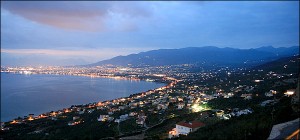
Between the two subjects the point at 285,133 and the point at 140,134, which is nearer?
the point at 285,133

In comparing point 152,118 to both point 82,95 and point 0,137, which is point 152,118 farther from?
point 82,95

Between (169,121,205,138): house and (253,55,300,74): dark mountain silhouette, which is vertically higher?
(253,55,300,74): dark mountain silhouette

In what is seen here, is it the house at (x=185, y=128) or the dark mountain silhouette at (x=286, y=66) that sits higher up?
the dark mountain silhouette at (x=286, y=66)

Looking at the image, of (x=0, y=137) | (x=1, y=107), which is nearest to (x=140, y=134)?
(x=0, y=137)

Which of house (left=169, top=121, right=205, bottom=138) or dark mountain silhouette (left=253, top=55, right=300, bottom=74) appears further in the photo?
dark mountain silhouette (left=253, top=55, right=300, bottom=74)

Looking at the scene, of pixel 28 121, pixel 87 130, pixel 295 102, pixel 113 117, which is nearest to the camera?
pixel 295 102

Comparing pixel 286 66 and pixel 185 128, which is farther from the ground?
pixel 286 66

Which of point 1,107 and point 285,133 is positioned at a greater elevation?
point 285,133

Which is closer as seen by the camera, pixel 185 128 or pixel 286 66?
pixel 185 128

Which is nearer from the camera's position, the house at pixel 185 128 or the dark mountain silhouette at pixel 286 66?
the house at pixel 185 128

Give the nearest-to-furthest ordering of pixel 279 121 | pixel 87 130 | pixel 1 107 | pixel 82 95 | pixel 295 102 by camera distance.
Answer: pixel 279 121 → pixel 295 102 → pixel 87 130 → pixel 1 107 → pixel 82 95

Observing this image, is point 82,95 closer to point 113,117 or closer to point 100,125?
point 113,117
